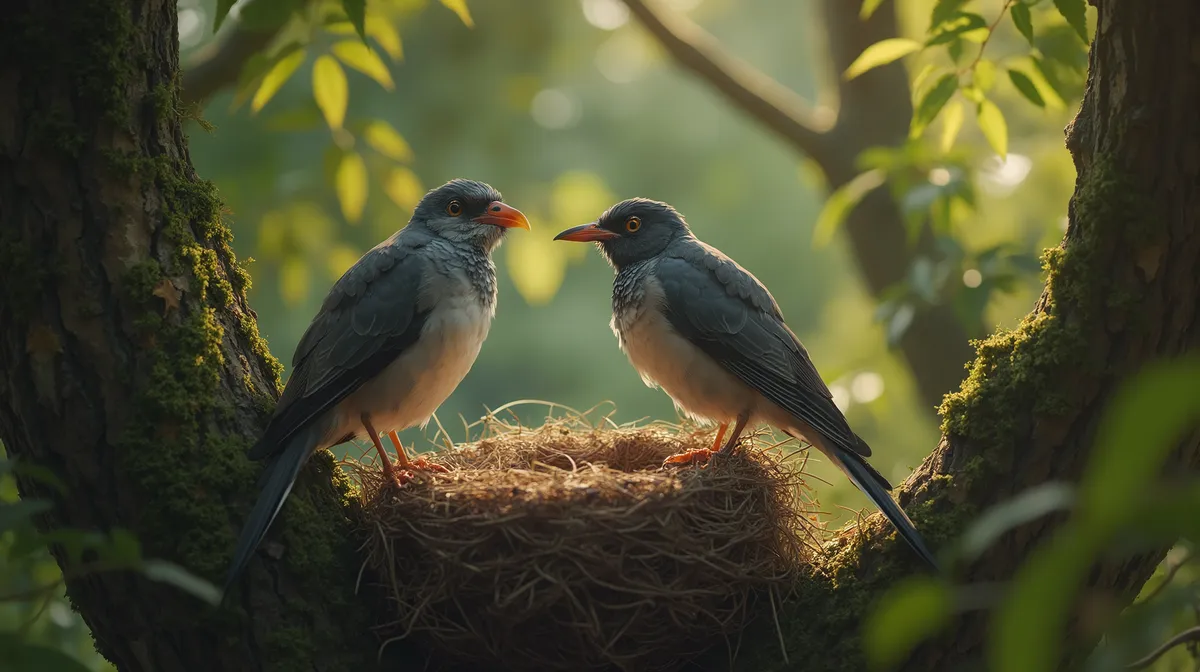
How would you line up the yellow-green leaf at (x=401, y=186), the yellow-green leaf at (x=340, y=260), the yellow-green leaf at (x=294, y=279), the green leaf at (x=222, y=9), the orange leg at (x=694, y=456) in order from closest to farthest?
the green leaf at (x=222, y=9) → the orange leg at (x=694, y=456) → the yellow-green leaf at (x=401, y=186) → the yellow-green leaf at (x=294, y=279) → the yellow-green leaf at (x=340, y=260)

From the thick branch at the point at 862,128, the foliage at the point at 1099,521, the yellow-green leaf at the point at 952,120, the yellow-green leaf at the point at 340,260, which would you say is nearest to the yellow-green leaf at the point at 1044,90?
the yellow-green leaf at the point at 952,120

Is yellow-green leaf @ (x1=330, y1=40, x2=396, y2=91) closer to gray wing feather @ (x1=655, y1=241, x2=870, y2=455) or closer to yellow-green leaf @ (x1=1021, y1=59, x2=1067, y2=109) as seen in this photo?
gray wing feather @ (x1=655, y1=241, x2=870, y2=455)

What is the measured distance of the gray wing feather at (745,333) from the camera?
12.2 feet

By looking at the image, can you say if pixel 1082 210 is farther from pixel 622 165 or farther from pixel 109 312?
pixel 622 165

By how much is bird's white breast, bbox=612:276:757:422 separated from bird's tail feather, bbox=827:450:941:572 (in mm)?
504

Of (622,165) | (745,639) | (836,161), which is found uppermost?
(622,165)

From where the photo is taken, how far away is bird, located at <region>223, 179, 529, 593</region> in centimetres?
327

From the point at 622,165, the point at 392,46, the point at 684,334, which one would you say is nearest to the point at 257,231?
the point at 392,46

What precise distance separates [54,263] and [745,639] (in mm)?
2197

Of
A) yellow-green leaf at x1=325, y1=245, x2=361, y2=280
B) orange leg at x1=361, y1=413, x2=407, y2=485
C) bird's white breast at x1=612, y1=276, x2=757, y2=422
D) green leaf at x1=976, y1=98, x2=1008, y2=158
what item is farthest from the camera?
yellow-green leaf at x1=325, y1=245, x2=361, y2=280

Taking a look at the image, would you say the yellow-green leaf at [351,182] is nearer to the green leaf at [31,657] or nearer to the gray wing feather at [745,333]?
the gray wing feather at [745,333]

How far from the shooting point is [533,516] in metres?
2.85

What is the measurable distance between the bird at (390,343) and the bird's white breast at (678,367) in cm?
64

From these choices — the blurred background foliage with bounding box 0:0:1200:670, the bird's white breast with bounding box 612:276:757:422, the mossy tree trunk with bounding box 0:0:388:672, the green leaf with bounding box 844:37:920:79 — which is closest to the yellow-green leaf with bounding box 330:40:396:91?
the blurred background foliage with bounding box 0:0:1200:670
